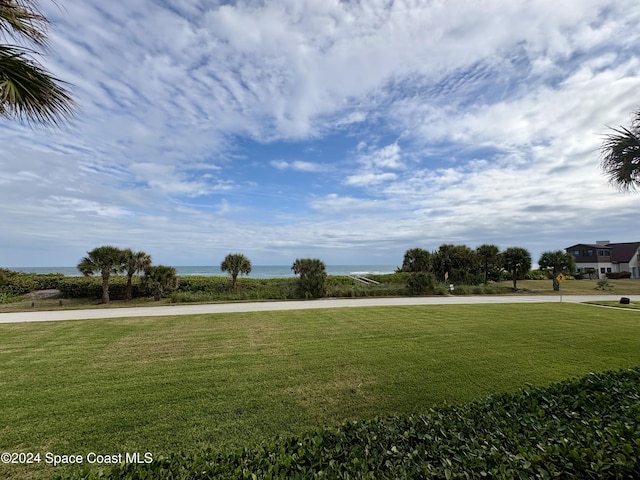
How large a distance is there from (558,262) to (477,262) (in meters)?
5.31

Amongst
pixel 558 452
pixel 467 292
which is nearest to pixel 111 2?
pixel 558 452

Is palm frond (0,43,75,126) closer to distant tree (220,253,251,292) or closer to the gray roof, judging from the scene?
distant tree (220,253,251,292)

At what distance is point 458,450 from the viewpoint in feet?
5.88

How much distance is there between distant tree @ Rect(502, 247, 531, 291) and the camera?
23.2m

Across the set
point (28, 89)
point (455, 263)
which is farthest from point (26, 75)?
point (455, 263)

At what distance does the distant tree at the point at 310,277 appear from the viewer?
1670 cm

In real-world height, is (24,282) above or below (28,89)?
below

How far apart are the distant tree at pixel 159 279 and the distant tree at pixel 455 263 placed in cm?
1985

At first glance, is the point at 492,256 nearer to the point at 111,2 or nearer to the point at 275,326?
the point at 275,326

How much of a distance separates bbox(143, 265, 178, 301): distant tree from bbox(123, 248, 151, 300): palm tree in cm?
33

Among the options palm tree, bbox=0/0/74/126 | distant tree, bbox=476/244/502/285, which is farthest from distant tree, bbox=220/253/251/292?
distant tree, bbox=476/244/502/285

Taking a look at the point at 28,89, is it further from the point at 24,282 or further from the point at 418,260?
the point at 418,260

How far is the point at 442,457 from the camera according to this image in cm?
172

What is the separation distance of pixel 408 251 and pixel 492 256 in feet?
21.3
